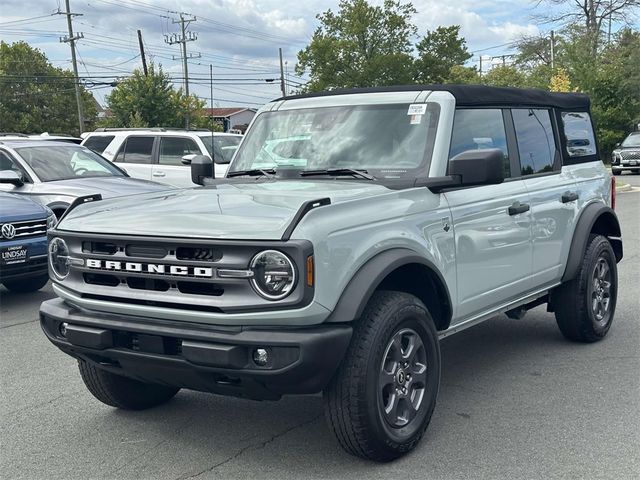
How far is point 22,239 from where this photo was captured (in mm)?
7848

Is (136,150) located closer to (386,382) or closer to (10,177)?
(10,177)

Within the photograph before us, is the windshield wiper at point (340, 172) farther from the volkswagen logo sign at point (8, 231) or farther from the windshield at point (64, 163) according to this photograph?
the windshield at point (64, 163)

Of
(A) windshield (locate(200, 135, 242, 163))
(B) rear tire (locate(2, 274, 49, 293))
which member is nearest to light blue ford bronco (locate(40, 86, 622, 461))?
(B) rear tire (locate(2, 274, 49, 293))

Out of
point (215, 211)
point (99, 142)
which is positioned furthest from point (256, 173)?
point (99, 142)

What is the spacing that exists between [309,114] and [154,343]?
2135 millimetres

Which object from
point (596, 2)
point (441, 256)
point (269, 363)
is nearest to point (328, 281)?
point (269, 363)

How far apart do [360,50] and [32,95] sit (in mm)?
31593

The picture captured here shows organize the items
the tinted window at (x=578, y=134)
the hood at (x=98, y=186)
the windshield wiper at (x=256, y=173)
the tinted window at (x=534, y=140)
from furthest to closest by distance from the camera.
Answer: the hood at (x=98, y=186) < the tinted window at (x=578, y=134) < the tinted window at (x=534, y=140) < the windshield wiper at (x=256, y=173)

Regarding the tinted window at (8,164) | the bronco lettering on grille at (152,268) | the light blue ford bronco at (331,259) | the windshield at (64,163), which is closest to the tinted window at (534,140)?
the light blue ford bronco at (331,259)

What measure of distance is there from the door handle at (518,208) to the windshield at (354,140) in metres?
0.79

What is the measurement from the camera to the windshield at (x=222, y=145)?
13.9 metres

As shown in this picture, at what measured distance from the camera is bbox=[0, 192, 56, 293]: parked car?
25.3 feet

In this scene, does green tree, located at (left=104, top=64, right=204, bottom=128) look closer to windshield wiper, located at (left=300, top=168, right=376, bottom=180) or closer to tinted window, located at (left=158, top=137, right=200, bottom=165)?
tinted window, located at (left=158, top=137, right=200, bottom=165)

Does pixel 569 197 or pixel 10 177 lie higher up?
pixel 10 177
